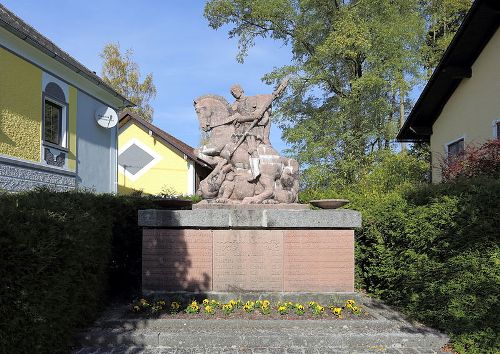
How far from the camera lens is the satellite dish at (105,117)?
570 inches

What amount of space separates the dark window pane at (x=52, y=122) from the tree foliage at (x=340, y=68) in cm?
874

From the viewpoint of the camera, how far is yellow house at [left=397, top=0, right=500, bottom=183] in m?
11.2

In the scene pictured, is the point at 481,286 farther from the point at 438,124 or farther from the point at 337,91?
the point at 337,91

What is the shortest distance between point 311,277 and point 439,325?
1.78 meters

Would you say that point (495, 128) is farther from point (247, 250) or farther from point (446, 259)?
point (247, 250)

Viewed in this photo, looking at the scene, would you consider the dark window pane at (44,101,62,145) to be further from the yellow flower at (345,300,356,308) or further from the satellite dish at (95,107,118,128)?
the yellow flower at (345,300,356,308)

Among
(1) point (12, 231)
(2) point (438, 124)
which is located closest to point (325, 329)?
(1) point (12, 231)

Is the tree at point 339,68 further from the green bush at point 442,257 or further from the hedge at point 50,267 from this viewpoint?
the hedge at point 50,267

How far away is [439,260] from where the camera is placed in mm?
5484

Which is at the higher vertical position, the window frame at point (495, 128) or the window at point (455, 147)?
the window frame at point (495, 128)

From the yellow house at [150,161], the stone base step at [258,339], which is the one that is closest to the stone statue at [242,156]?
the stone base step at [258,339]

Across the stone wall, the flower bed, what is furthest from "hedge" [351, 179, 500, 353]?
the stone wall

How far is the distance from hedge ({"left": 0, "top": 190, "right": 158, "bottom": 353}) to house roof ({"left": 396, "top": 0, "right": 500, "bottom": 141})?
35.8ft

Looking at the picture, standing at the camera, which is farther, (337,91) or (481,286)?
(337,91)
